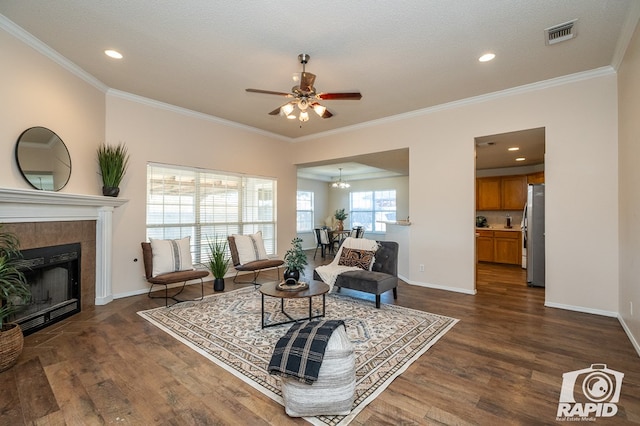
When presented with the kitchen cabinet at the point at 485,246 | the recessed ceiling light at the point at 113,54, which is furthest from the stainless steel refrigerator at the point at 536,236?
the recessed ceiling light at the point at 113,54

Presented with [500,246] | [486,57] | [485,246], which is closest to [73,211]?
[486,57]

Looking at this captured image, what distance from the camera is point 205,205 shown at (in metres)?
5.61

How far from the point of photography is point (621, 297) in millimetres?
3461

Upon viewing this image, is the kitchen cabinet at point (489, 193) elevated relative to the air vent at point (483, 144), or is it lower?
lower

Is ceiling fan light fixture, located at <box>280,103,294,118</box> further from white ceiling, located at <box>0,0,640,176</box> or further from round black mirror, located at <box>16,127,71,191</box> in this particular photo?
round black mirror, located at <box>16,127,71,191</box>

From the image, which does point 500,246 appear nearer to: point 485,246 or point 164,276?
point 485,246

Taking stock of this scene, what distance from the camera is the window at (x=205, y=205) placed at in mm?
5010

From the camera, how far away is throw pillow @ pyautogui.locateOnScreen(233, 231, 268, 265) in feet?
17.5

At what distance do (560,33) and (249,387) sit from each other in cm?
418

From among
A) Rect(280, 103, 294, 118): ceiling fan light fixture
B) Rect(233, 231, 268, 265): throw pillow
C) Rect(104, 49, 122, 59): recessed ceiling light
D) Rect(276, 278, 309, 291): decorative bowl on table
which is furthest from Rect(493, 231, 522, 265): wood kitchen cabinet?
Rect(104, 49, 122, 59): recessed ceiling light

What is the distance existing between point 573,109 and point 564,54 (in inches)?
34.8

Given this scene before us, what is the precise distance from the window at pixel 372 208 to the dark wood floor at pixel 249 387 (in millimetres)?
7143

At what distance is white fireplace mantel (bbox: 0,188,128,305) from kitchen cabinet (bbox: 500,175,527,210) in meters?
8.15

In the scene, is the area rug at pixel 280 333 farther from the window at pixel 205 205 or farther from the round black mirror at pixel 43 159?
the round black mirror at pixel 43 159
